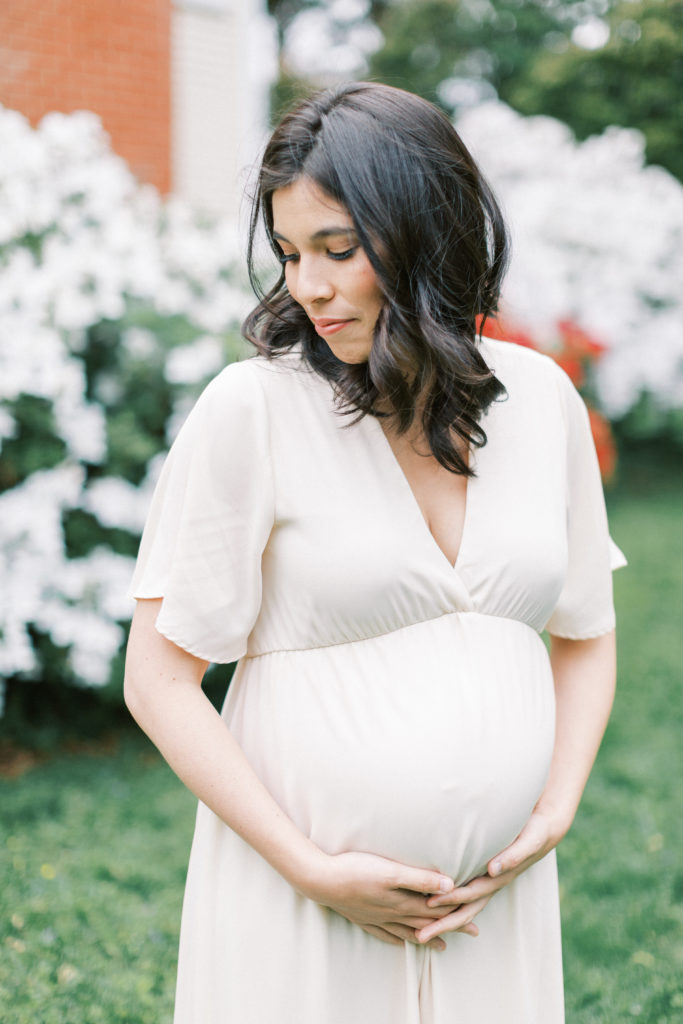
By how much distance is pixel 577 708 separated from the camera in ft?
6.57

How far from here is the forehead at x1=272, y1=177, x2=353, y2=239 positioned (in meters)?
1.52

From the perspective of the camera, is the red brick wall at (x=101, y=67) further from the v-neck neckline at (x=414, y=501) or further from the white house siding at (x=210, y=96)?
the v-neck neckline at (x=414, y=501)

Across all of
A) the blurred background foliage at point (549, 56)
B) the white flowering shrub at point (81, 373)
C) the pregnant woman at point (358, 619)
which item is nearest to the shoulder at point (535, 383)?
the pregnant woman at point (358, 619)

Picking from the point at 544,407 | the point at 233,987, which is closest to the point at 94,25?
the point at 544,407

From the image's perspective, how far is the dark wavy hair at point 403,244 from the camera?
1.53 meters

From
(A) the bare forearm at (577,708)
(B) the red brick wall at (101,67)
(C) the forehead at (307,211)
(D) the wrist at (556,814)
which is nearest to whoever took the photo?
(C) the forehead at (307,211)

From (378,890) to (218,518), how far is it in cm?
64

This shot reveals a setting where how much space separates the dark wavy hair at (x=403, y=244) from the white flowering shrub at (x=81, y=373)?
2987 millimetres

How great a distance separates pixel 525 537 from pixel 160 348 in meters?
3.60

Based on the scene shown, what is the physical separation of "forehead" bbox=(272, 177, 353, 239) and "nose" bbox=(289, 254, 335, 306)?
4cm

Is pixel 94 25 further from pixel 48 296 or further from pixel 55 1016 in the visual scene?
pixel 55 1016

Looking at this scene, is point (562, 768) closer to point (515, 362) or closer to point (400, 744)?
point (400, 744)

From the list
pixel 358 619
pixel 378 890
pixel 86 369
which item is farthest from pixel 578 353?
pixel 378 890

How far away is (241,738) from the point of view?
1.71 metres
